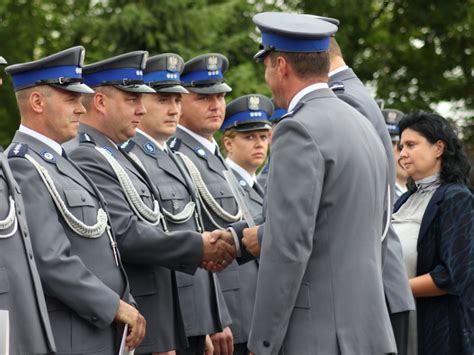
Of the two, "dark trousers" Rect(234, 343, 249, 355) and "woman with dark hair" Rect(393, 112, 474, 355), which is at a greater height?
"woman with dark hair" Rect(393, 112, 474, 355)

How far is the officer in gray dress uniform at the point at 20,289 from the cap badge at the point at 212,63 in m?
2.79

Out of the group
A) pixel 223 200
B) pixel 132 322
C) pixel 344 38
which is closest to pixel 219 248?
pixel 132 322

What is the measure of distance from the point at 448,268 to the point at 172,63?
7.08 ft

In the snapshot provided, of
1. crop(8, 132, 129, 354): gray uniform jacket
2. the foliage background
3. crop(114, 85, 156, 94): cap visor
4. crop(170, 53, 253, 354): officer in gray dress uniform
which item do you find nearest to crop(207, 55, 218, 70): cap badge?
crop(170, 53, 253, 354): officer in gray dress uniform

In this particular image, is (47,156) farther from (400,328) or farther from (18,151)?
(400,328)

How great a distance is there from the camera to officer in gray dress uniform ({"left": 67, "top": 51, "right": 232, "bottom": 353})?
6590 mm

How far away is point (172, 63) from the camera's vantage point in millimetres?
7602

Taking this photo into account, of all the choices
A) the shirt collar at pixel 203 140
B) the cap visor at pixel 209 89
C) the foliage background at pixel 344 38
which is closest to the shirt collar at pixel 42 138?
the shirt collar at pixel 203 140

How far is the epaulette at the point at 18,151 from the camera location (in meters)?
5.93

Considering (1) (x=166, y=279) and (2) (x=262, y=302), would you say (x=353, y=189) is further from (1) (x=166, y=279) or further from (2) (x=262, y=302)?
(1) (x=166, y=279)

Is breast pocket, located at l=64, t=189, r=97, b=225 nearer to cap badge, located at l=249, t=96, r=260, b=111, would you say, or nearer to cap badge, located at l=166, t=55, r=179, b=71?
cap badge, located at l=166, t=55, r=179, b=71

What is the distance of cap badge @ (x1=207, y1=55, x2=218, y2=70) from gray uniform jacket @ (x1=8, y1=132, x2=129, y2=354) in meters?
2.10

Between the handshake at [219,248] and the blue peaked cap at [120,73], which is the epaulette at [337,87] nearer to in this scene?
the handshake at [219,248]

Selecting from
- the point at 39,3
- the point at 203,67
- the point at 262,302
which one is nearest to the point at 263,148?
the point at 203,67
